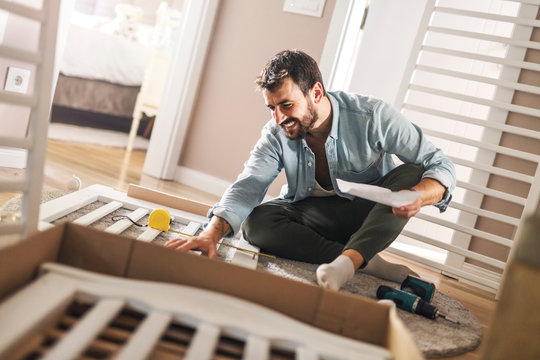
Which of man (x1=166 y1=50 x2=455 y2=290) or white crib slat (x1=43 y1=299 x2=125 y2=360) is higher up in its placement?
man (x1=166 y1=50 x2=455 y2=290)

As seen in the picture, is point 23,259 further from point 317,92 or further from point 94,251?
point 317,92

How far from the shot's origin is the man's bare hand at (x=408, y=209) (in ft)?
4.41

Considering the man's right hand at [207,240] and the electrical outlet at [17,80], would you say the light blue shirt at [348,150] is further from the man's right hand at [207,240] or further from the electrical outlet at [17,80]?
the electrical outlet at [17,80]

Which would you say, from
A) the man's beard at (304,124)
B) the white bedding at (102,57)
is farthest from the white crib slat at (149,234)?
the white bedding at (102,57)

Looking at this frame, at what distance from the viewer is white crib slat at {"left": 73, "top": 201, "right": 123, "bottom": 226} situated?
144 centimetres

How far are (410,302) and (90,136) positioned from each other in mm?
2746

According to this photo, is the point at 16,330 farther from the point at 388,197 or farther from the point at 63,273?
the point at 388,197

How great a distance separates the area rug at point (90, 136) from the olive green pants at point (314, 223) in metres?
1.96

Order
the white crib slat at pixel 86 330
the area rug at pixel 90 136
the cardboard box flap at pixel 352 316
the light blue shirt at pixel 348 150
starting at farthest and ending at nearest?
the area rug at pixel 90 136, the light blue shirt at pixel 348 150, the cardboard box flap at pixel 352 316, the white crib slat at pixel 86 330

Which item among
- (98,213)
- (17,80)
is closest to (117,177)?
(17,80)

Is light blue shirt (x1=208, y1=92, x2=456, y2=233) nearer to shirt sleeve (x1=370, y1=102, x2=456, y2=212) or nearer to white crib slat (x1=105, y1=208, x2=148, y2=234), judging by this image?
shirt sleeve (x1=370, y1=102, x2=456, y2=212)

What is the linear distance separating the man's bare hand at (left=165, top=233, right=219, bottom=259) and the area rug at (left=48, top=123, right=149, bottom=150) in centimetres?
214

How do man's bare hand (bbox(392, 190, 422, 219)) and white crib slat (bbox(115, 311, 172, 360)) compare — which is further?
man's bare hand (bbox(392, 190, 422, 219))

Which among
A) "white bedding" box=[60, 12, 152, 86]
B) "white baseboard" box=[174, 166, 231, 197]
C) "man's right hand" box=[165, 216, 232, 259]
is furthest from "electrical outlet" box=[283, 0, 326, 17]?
"white bedding" box=[60, 12, 152, 86]
